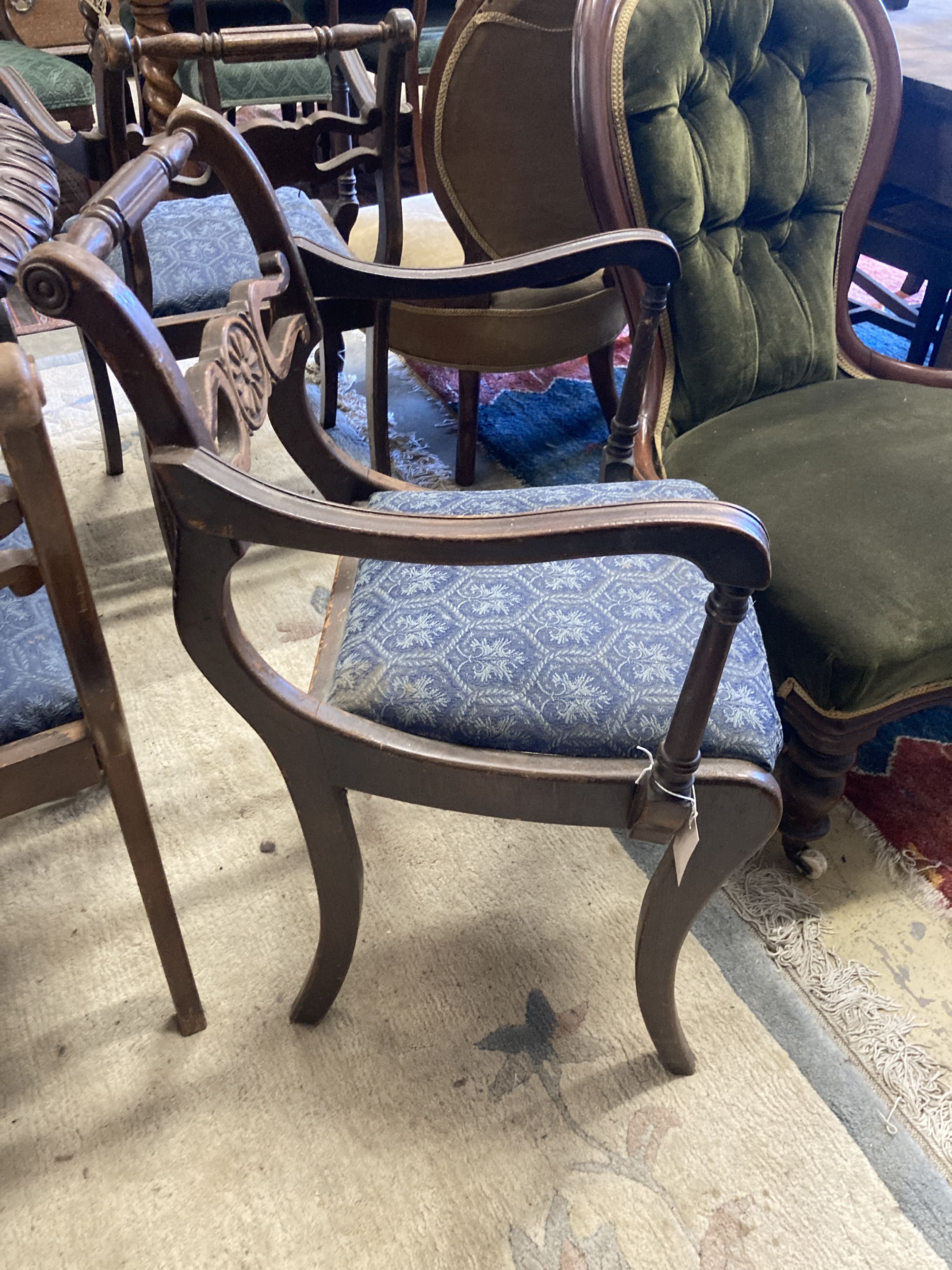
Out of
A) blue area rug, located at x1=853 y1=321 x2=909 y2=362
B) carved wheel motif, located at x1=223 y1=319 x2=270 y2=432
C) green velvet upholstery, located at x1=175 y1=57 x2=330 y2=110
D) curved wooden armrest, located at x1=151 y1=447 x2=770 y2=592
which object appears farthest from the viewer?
green velvet upholstery, located at x1=175 y1=57 x2=330 y2=110

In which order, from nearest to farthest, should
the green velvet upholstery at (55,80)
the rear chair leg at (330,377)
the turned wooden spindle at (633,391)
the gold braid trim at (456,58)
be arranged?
the turned wooden spindle at (633,391) < the gold braid trim at (456,58) < the rear chair leg at (330,377) < the green velvet upholstery at (55,80)

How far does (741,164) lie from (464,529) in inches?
35.9

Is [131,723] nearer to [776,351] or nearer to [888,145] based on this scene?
[776,351]

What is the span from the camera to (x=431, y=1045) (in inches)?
39.9

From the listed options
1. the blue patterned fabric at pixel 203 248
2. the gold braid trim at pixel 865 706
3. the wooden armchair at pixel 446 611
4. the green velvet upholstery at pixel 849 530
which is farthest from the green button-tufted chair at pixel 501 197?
the gold braid trim at pixel 865 706

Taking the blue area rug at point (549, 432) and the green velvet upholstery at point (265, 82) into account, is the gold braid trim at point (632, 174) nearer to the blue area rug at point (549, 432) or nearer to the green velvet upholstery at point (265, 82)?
the blue area rug at point (549, 432)

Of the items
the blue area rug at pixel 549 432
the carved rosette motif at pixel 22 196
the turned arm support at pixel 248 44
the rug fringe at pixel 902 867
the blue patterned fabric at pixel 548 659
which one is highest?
the turned arm support at pixel 248 44

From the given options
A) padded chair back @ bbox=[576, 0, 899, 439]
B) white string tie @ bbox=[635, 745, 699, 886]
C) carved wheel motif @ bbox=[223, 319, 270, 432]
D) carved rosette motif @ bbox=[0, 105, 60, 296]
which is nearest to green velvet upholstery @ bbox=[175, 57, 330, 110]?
padded chair back @ bbox=[576, 0, 899, 439]

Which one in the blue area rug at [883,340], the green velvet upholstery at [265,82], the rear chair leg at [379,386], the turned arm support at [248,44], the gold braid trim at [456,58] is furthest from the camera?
the green velvet upholstery at [265,82]

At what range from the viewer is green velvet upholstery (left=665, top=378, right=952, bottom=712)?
99 cm

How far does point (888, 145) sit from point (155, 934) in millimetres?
1441

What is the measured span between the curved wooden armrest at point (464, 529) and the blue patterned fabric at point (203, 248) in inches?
36.3

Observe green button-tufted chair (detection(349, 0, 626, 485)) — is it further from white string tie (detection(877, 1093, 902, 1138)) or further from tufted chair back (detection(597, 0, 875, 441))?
white string tie (detection(877, 1093, 902, 1138))

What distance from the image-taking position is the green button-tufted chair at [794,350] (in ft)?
3.35
